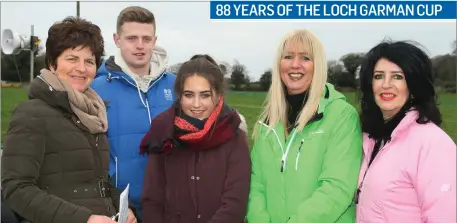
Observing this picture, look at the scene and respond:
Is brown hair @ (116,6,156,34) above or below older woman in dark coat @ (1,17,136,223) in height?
above

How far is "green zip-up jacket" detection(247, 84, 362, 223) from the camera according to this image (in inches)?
114

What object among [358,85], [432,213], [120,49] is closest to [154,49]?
[120,49]

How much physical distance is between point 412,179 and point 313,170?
0.56m

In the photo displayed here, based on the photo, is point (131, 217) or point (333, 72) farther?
point (333, 72)

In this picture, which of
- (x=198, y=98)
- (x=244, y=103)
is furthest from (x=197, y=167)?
(x=244, y=103)

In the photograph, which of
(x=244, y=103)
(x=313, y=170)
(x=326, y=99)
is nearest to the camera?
(x=313, y=170)

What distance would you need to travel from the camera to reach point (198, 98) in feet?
10.3

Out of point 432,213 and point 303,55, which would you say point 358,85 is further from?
point 432,213

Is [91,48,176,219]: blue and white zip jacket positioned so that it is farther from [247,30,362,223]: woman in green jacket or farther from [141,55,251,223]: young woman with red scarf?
[247,30,362,223]: woman in green jacket

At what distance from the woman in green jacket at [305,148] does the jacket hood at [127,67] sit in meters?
1.07

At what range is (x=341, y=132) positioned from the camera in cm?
295

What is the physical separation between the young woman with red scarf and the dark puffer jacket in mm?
335

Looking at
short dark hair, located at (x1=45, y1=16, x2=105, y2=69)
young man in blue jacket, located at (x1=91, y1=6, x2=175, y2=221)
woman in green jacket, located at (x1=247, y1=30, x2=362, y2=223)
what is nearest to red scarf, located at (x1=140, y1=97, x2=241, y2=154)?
woman in green jacket, located at (x1=247, y1=30, x2=362, y2=223)

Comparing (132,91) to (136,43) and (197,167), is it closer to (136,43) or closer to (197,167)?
(136,43)
